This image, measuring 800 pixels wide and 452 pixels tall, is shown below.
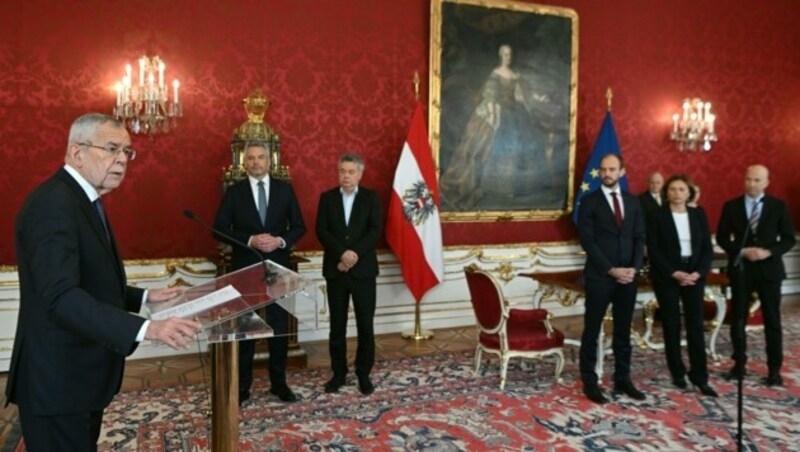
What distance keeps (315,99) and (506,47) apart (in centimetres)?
198

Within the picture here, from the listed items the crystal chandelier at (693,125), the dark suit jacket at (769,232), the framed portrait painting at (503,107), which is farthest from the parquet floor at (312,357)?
the crystal chandelier at (693,125)

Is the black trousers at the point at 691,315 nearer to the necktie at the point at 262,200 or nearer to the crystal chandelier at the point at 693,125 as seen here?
the necktie at the point at 262,200

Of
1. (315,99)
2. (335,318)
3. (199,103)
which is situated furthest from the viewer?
(315,99)

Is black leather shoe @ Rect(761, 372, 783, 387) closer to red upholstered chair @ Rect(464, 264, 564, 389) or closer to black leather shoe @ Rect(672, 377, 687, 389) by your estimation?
black leather shoe @ Rect(672, 377, 687, 389)

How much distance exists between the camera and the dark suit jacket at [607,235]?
150 inches

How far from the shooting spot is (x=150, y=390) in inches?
159

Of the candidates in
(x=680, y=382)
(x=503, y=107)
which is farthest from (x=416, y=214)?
(x=680, y=382)

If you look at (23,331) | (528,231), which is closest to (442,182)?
(528,231)

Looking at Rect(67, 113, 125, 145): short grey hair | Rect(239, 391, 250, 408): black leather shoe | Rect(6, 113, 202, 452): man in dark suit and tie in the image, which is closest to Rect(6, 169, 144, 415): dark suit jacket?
Rect(6, 113, 202, 452): man in dark suit and tie

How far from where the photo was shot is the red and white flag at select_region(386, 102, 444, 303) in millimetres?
5469

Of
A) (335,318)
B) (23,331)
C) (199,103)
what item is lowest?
(335,318)

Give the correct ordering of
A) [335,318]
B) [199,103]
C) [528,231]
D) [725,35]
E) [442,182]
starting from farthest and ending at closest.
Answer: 1. [725,35]
2. [528,231]
3. [442,182]
4. [199,103]
5. [335,318]

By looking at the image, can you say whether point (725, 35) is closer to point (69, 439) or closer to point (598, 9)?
point (598, 9)

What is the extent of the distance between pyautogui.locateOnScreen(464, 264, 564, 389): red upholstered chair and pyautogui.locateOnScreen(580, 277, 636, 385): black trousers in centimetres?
30
